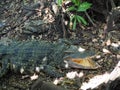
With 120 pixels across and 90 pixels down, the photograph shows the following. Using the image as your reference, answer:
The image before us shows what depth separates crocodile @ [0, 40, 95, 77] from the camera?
484 centimetres

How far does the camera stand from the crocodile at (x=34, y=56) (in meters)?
4.84

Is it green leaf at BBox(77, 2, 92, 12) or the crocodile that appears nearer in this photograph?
the crocodile

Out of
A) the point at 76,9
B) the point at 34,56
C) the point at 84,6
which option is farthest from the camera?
the point at 76,9

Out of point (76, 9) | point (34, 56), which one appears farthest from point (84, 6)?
point (34, 56)

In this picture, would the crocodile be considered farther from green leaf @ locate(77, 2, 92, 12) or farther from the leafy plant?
green leaf @ locate(77, 2, 92, 12)

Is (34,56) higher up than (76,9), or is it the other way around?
(76,9)

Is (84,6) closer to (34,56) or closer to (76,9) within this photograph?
(76,9)

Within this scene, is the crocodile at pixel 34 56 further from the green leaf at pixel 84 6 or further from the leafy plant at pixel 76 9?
the green leaf at pixel 84 6

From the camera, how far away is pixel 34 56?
16.2 ft

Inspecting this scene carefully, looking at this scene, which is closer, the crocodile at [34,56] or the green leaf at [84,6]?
the crocodile at [34,56]

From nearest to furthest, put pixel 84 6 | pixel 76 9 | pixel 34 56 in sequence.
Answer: pixel 34 56
pixel 84 6
pixel 76 9

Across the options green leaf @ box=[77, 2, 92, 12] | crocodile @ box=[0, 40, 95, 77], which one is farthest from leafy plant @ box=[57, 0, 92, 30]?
crocodile @ box=[0, 40, 95, 77]

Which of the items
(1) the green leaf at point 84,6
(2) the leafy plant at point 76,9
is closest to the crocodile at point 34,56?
(2) the leafy plant at point 76,9

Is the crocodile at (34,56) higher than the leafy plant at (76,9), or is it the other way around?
the leafy plant at (76,9)
